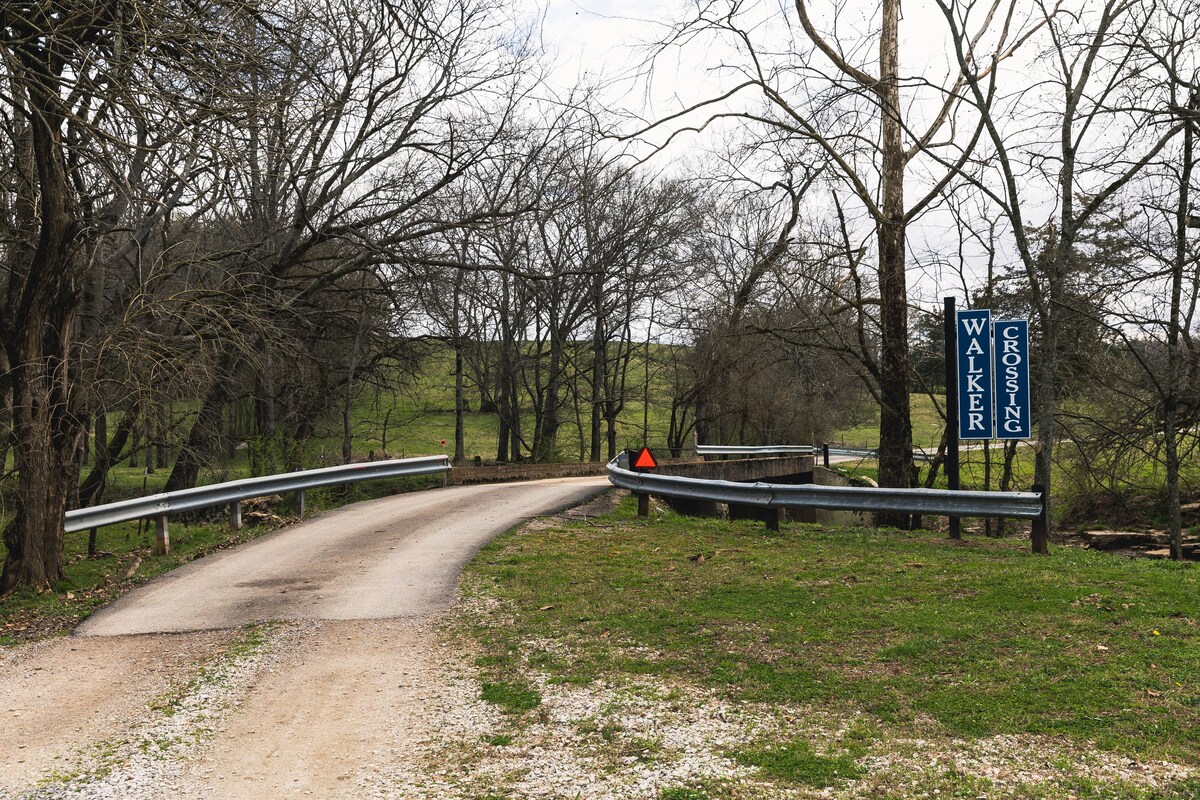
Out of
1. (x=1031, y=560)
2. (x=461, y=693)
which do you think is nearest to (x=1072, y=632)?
(x=1031, y=560)

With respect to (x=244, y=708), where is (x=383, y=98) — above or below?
above

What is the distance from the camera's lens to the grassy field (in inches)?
196

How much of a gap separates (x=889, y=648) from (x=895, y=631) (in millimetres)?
473

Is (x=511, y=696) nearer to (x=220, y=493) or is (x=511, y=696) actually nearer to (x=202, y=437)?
(x=220, y=493)

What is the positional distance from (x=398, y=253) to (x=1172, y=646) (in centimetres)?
1600

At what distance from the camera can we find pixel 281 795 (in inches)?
186

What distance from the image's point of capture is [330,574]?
10555mm

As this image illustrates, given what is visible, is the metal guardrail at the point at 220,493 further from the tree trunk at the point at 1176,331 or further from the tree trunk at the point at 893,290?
the tree trunk at the point at 1176,331

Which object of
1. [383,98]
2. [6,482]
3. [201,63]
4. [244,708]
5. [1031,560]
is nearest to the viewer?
[244,708]

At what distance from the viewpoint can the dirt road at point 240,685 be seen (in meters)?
5.07

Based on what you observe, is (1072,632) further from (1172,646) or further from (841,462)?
(841,462)

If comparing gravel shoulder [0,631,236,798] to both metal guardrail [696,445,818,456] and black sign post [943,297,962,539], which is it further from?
metal guardrail [696,445,818,456]

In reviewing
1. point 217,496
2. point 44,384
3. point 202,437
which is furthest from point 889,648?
point 202,437

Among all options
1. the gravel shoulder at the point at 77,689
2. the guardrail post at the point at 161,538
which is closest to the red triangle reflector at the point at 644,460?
the guardrail post at the point at 161,538
